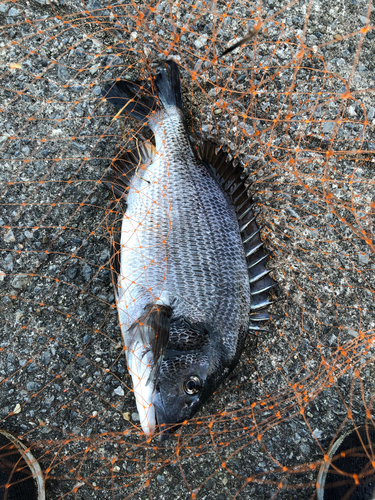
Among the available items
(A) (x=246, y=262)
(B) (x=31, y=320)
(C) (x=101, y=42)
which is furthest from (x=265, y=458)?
(C) (x=101, y=42)

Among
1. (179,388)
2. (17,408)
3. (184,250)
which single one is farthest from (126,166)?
(17,408)

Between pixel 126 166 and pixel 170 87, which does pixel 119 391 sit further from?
pixel 170 87

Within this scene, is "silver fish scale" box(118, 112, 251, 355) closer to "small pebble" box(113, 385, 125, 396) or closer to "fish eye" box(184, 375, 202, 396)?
"fish eye" box(184, 375, 202, 396)

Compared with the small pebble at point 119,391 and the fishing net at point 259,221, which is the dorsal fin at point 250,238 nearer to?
the fishing net at point 259,221

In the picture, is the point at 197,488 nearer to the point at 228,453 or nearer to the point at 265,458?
the point at 228,453

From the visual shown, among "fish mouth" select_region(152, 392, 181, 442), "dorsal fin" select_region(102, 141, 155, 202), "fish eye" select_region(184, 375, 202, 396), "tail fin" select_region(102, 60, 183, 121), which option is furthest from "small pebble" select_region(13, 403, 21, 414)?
"tail fin" select_region(102, 60, 183, 121)

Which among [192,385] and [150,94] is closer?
[192,385]

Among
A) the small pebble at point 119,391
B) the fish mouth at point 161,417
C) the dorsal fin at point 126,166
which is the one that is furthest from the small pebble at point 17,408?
the dorsal fin at point 126,166
